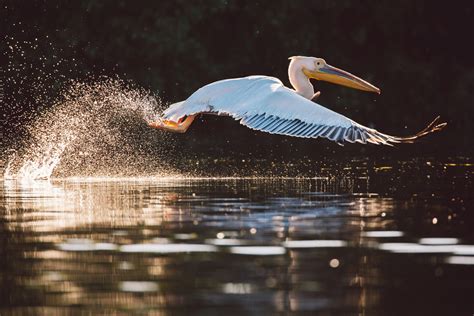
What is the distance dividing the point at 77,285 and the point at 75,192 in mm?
5883

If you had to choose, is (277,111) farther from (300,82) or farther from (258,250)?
(258,250)

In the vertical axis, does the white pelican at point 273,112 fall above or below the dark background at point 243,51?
below

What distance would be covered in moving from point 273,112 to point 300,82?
8.05 ft

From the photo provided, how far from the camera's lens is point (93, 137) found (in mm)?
21609

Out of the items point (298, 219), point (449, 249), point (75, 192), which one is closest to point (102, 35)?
point (75, 192)

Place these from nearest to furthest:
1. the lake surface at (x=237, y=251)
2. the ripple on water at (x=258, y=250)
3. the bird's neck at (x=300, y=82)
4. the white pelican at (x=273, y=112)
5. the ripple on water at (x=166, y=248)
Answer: the lake surface at (x=237, y=251), the ripple on water at (x=258, y=250), the ripple on water at (x=166, y=248), the white pelican at (x=273, y=112), the bird's neck at (x=300, y=82)

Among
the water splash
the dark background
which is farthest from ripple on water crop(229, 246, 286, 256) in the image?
the dark background

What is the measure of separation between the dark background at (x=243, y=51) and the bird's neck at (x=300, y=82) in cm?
843

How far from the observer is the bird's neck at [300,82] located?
1460 cm

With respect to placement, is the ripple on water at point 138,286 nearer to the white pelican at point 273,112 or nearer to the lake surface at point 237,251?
the lake surface at point 237,251

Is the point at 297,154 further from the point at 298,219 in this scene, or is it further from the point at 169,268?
the point at 169,268

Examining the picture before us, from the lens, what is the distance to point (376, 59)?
29750 mm

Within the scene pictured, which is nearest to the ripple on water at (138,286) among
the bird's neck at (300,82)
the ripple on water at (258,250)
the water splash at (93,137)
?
the ripple on water at (258,250)

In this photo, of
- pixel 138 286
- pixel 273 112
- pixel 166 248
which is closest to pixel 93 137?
pixel 273 112
